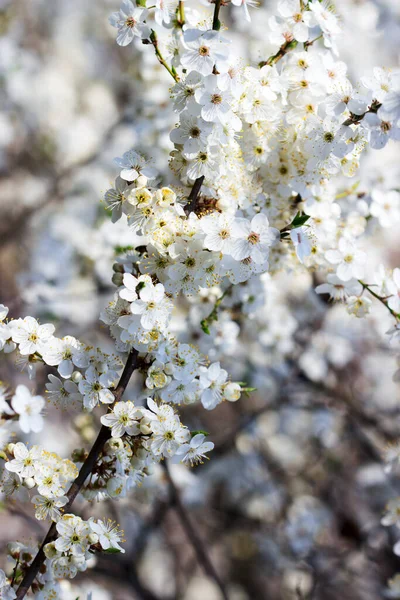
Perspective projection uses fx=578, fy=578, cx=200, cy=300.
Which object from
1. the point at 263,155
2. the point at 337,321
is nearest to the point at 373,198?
the point at 263,155

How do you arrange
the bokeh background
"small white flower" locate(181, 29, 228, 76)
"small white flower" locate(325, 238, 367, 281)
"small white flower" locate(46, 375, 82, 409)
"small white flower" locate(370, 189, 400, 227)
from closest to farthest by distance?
"small white flower" locate(181, 29, 228, 76)
"small white flower" locate(46, 375, 82, 409)
"small white flower" locate(325, 238, 367, 281)
"small white flower" locate(370, 189, 400, 227)
the bokeh background

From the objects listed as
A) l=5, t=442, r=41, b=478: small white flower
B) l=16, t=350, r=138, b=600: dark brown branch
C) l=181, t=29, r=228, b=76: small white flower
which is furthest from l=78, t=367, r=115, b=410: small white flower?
l=181, t=29, r=228, b=76: small white flower

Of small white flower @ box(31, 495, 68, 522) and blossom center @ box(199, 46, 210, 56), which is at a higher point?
blossom center @ box(199, 46, 210, 56)

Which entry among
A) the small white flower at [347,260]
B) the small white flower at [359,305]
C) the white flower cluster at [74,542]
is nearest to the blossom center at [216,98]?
the small white flower at [347,260]

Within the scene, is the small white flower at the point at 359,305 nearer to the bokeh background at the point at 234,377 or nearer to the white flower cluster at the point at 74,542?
the white flower cluster at the point at 74,542

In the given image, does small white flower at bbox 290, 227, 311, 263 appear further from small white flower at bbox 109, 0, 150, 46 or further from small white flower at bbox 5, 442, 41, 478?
small white flower at bbox 5, 442, 41, 478

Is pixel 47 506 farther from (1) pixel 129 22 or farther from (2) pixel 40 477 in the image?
(1) pixel 129 22

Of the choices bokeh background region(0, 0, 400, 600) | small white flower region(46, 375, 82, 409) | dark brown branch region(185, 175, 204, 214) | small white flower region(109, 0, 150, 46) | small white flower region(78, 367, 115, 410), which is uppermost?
small white flower region(109, 0, 150, 46)
